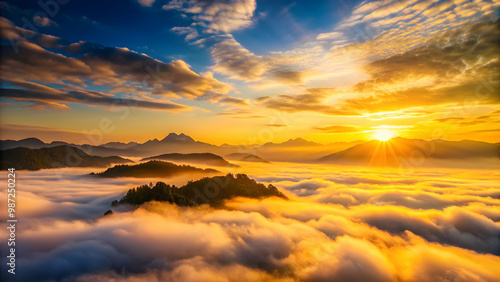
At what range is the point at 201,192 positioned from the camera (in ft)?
420

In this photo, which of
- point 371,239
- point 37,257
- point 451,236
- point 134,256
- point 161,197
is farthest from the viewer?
point 451,236

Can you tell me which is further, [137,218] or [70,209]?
[70,209]

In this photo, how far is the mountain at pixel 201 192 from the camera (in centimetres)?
10956

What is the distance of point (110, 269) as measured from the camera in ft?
257

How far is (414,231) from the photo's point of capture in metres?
153

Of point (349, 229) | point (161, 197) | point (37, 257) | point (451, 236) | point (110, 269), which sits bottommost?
point (451, 236)

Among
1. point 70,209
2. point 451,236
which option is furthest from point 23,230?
point 451,236

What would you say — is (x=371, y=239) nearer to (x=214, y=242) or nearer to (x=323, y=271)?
(x=323, y=271)

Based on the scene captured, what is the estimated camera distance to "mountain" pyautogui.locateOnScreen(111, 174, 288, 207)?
10956cm

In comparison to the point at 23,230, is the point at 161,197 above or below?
above

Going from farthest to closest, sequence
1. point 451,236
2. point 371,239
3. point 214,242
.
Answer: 1. point 451,236
2. point 371,239
3. point 214,242

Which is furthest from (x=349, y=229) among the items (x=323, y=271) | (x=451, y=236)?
(x=451, y=236)

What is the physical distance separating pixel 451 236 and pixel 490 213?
187 feet

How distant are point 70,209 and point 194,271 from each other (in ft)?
370
